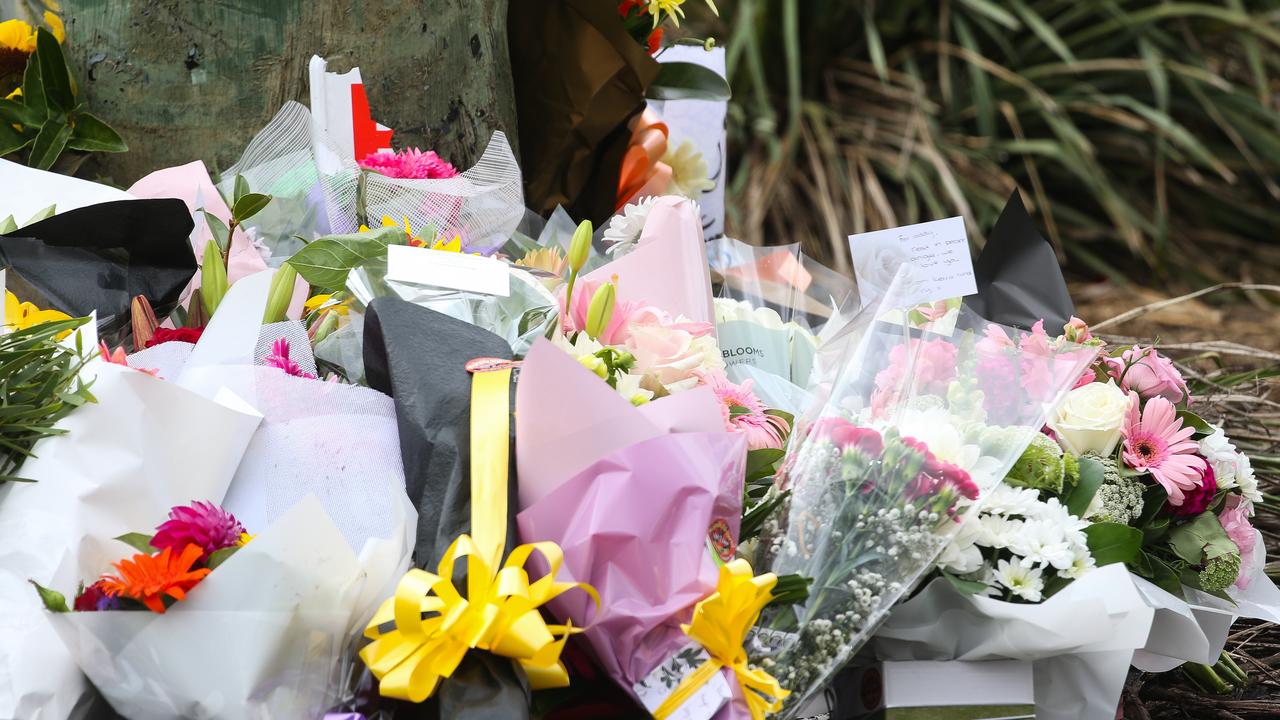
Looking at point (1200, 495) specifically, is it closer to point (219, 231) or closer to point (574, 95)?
point (574, 95)

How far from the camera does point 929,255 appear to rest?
1.62 metres

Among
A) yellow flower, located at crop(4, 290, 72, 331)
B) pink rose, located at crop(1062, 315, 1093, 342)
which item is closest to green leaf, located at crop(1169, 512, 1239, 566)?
pink rose, located at crop(1062, 315, 1093, 342)

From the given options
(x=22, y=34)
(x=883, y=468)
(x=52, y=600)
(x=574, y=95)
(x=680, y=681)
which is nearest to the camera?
(x=52, y=600)

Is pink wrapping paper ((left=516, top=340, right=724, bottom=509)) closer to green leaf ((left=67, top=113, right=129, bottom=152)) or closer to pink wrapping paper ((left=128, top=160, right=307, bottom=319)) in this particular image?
pink wrapping paper ((left=128, top=160, right=307, bottom=319))

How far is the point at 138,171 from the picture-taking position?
1726 millimetres

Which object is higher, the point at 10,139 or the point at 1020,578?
the point at 10,139

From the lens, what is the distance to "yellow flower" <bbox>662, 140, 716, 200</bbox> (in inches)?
83.7

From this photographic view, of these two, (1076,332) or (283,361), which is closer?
(283,361)

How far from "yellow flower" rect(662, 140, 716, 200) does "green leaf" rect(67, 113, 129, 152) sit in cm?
95

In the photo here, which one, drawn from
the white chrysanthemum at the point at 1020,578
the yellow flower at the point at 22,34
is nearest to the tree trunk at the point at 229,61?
the yellow flower at the point at 22,34

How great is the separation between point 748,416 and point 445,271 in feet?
1.30

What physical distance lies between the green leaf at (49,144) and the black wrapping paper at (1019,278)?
1.39m

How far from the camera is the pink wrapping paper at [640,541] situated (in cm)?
102

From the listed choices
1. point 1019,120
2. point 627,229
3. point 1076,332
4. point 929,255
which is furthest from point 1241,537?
point 1019,120
